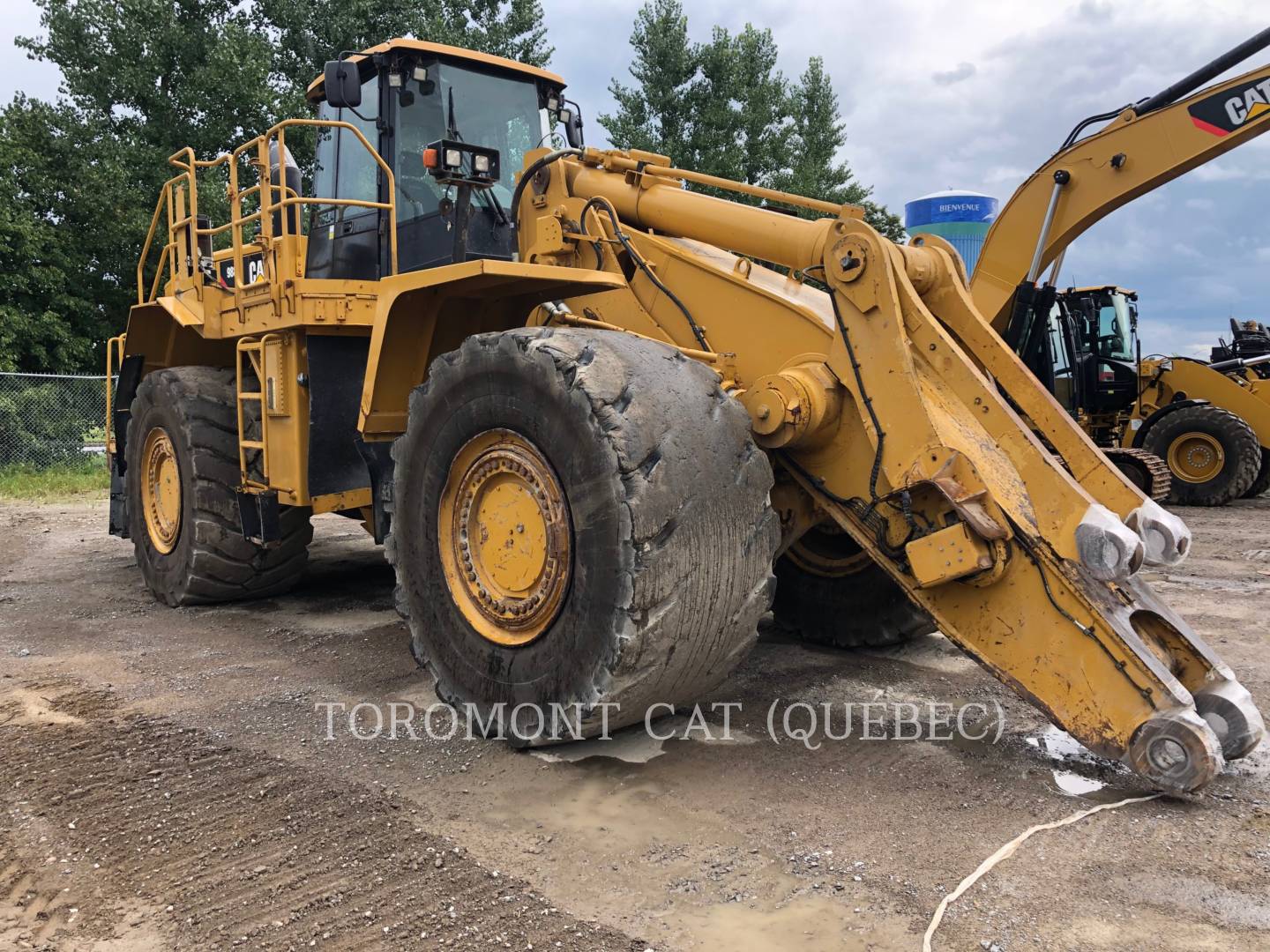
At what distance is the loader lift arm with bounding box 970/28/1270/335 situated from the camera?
19.7ft

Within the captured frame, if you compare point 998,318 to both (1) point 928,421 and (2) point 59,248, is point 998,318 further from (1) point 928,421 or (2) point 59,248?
(2) point 59,248

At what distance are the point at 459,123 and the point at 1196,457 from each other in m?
11.2

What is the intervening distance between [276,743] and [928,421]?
2790 mm

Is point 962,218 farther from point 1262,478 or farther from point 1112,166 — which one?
point 1112,166

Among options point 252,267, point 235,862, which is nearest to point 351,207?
point 252,267

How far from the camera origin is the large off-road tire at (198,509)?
6.30 meters

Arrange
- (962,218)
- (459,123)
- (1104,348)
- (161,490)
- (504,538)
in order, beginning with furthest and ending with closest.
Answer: (962,218) < (1104,348) < (161,490) < (459,123) < (504,538)

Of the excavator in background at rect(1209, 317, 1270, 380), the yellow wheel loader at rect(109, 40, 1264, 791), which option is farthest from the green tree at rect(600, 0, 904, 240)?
the yellow wheel loader at rect(109, 40, 1264, 791)

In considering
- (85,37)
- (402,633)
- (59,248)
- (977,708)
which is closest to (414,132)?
(402,633)

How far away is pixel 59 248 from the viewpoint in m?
20.6

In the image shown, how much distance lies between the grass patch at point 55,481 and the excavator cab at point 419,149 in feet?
31.0

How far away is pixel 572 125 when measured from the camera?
629 cm

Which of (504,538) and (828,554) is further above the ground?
(504,538)

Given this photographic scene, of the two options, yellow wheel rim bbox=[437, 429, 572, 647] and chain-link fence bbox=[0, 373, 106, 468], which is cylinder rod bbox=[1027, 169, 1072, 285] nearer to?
yellow wheel rim bbox=[437, 429, 572, 647]
